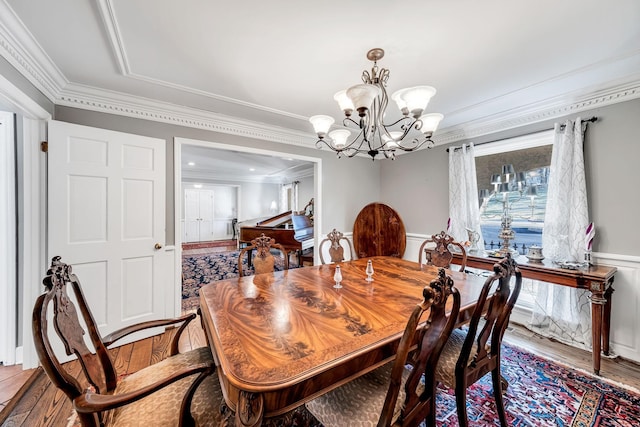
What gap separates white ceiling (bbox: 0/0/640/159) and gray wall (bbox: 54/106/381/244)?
118mm

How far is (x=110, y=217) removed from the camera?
7.64 feet

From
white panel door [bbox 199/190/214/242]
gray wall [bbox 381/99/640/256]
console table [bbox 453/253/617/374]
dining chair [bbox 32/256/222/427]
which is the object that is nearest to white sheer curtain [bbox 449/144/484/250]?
gray wall [bbox 381/99/640/256]

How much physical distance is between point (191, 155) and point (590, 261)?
6.79 metres

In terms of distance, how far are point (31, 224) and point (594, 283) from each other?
180 inches

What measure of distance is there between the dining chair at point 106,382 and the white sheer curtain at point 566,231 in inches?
125

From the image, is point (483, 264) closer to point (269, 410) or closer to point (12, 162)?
point (269, 410)

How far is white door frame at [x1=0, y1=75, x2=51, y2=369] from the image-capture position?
6.44 ft

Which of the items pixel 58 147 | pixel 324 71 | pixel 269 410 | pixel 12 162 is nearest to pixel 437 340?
pixel 269 410

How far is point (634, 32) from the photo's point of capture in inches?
63.3

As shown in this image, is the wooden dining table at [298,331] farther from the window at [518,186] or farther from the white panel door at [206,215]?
the white panel door at [206,215]

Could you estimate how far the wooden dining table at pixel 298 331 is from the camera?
815mm

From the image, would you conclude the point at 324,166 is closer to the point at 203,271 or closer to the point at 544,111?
the point at 544,111

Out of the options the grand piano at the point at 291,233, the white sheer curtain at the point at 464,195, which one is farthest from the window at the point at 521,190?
the grand piano at the point at 291,233

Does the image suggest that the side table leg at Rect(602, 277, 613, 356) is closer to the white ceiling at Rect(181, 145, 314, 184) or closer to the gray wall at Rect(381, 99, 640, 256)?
the gray wall at Rect(381, 99, 640, 256)
